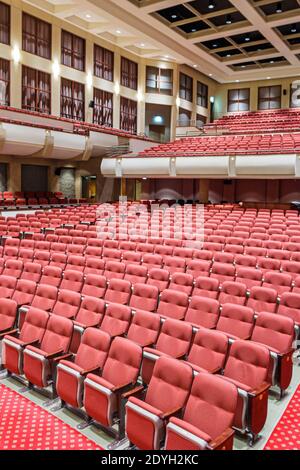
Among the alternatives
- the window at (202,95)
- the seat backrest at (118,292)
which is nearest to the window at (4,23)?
the window at (202,95)

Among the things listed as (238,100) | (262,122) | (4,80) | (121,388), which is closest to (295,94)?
(238,100)

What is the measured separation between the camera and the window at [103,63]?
17328 millimetres

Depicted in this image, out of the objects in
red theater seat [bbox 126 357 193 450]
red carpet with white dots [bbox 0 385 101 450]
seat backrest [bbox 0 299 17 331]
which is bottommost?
red carpet with white dots [bbox 0 385 101 450]

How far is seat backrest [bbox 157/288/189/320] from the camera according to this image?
4.41 meters

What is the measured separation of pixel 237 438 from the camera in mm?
2910

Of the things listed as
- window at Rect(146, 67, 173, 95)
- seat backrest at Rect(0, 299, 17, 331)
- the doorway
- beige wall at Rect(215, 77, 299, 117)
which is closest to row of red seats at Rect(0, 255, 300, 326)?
seat backrest at Rect(0, 299, 17, 331)

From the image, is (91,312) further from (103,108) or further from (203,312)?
(103,108)

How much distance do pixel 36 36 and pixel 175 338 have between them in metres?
14.5

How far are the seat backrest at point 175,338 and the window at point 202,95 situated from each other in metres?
20.5

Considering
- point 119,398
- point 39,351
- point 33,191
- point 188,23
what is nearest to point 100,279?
point 39,351

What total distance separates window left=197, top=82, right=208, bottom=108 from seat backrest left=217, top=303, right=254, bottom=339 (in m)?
20.1

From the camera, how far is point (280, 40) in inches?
641

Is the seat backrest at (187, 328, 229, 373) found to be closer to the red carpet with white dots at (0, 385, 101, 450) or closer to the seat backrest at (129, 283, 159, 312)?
the red carpet with white dots at (0, 385, 101, 450)
